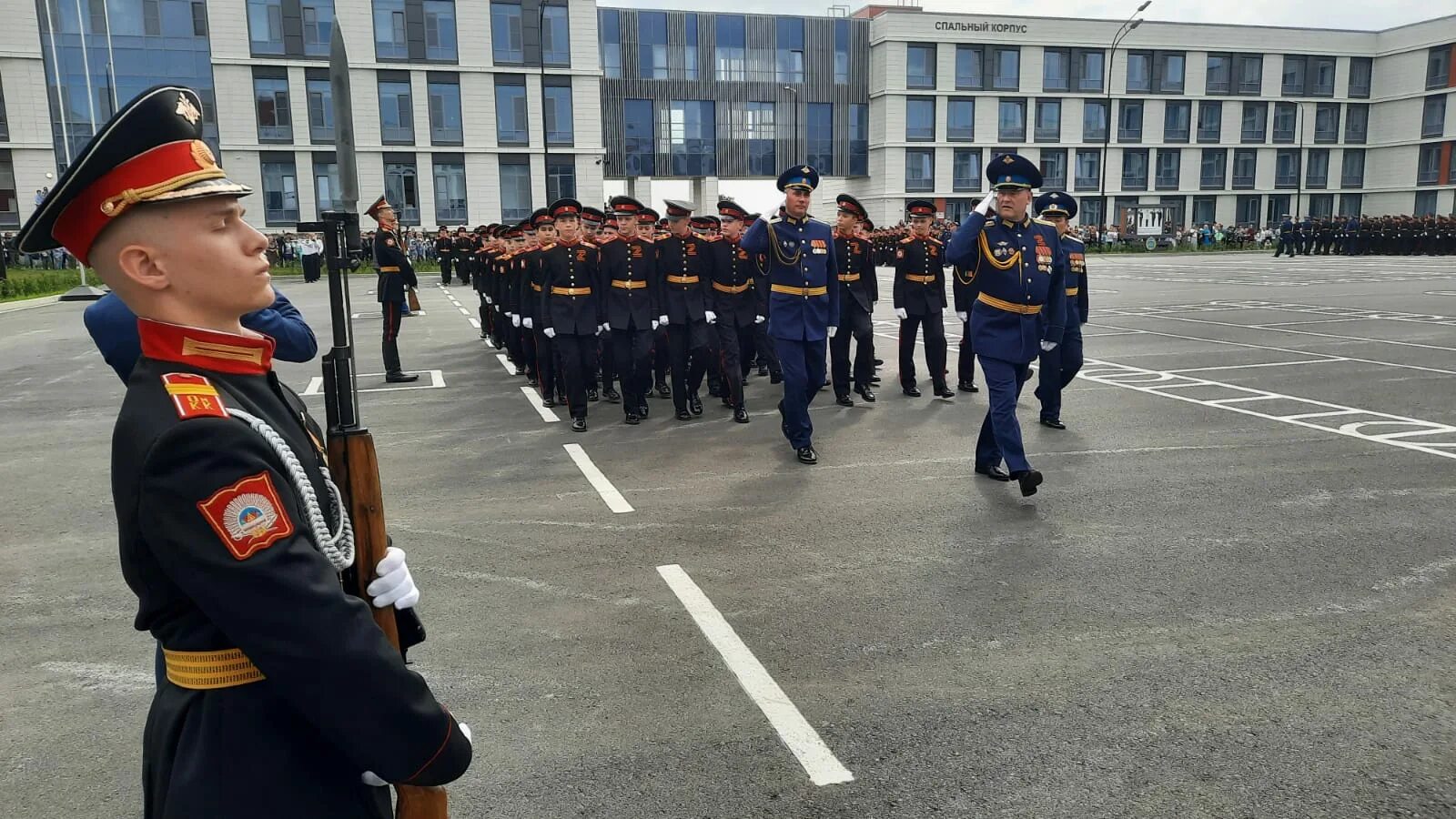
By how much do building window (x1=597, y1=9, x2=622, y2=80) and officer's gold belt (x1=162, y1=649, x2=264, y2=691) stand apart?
65.0m

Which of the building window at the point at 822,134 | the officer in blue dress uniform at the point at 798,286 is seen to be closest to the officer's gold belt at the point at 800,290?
the officer in blue dress uniform at the point at 798,286

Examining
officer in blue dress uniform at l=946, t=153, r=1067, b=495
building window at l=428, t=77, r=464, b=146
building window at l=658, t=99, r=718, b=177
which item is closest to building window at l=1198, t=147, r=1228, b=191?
building window at l=658, t=99, r=718, b=177

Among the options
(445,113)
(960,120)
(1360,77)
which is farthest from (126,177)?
(1360,77)

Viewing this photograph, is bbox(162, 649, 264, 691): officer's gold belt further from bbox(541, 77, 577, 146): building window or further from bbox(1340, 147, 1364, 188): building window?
bbox(1340, 147, 1364, 188): building window

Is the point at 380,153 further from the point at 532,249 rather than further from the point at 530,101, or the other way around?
the point at 532,249

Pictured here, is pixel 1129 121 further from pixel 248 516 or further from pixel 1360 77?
pixel 248 516

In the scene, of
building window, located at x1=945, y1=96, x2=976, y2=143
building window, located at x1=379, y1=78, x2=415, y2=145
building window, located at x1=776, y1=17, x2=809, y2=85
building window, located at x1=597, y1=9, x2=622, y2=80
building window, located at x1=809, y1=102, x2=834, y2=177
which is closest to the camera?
building window, located at x1=379, y1=78, x2=415, y2=145

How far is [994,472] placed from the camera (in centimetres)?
774

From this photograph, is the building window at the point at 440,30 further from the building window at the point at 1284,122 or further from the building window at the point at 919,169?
the building window at the point at 1284,122

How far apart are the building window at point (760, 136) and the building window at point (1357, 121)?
4209 cm

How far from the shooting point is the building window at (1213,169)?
71.9 meters

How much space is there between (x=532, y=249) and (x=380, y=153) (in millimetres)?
47551

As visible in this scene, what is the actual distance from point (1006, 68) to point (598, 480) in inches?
2671

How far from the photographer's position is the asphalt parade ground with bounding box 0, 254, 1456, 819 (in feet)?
11.7
